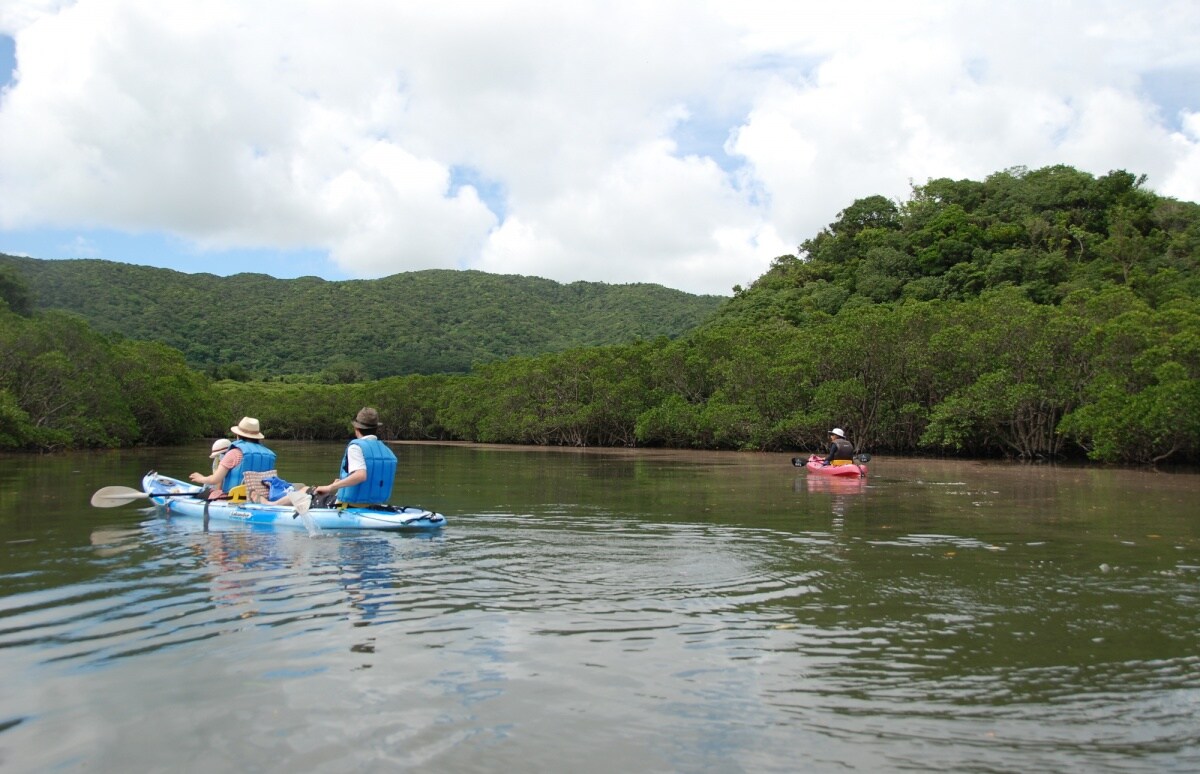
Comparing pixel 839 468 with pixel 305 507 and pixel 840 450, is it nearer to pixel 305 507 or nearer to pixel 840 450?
pixel 840 450

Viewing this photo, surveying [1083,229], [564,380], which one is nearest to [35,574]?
[564,380]

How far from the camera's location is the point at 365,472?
11.6 m

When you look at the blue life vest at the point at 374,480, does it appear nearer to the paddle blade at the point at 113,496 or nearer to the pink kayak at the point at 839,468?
the paddle blade at the point at 113,496

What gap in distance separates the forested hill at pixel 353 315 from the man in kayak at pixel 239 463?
8648cm

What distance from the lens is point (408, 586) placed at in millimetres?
8219

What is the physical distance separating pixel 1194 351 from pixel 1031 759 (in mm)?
29849

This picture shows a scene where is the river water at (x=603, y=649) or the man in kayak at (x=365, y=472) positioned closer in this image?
the river water at (x=603, y=649)

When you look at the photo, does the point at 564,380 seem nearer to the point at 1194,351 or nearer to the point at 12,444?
the point at 12,444

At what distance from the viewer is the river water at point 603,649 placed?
432 centimetres

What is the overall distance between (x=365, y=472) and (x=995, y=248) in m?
63.3

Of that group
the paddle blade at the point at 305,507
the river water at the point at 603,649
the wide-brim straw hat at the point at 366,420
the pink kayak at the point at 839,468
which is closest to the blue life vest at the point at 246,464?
the river water at the point at 603,649

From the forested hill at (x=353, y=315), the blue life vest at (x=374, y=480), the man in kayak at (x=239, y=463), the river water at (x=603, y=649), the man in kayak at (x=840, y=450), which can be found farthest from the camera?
the forested hill at (x=353, y=315)

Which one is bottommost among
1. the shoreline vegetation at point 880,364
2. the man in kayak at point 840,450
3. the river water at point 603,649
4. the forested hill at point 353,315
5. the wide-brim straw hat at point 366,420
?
the river water at point 603,649

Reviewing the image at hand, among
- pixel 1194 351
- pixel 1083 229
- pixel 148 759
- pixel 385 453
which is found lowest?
pixel 148 759
